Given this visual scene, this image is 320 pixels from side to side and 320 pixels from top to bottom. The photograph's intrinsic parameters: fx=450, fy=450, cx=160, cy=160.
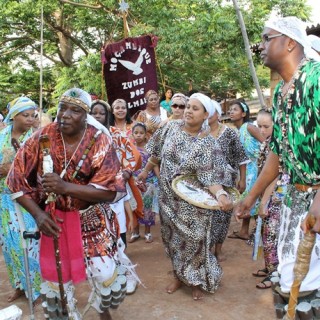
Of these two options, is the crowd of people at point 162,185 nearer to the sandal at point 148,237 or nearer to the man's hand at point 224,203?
the man's hand at point 224,203

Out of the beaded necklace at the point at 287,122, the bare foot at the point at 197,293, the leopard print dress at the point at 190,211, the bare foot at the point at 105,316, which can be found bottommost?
the bare foot at the point at 197,293

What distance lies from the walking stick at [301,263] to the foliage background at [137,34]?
737 centimetres

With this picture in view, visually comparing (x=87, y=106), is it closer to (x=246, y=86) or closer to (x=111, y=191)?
(x=111, y=191)

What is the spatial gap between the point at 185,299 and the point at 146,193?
2325mm

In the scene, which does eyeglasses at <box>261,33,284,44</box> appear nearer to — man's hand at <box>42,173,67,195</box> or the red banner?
man's hand at <box>42,173,67,195</box>

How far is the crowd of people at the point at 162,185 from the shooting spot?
2.37 metres

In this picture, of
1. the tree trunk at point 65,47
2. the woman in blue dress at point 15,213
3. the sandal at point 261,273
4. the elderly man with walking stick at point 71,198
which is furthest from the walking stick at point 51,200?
the tree trunk at point 65,47

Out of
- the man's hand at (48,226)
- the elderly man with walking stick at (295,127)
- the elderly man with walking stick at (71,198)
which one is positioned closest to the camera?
the elderly man with walking stick at (295,127)

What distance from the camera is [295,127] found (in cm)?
230

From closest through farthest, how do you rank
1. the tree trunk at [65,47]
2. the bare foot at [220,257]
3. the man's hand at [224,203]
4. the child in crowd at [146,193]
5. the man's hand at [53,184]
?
the man's hand at [53,184]
the man's hand at [224,203]
the bare foot at [220,257]
the child in crowd at [146,193]
the tree trunk at [65,47]

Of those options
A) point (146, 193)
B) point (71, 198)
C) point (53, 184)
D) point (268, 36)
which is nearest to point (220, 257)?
point (146, 193)

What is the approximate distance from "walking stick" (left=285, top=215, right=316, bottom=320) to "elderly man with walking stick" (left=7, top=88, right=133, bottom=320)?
1.34 m

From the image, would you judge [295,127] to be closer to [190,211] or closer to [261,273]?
[190,211]

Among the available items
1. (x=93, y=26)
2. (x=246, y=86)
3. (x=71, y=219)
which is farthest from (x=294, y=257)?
(x=93, y=26)
